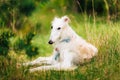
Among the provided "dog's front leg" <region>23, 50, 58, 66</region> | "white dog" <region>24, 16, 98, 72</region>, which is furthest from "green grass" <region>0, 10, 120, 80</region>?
"dog's front leg" <region>23, 50, 58, 66</region>

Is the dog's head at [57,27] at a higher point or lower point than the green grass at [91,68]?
higher

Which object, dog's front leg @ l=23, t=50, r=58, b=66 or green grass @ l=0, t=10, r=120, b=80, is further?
dog's front leg @ l=23, t=50, r=58, b=66

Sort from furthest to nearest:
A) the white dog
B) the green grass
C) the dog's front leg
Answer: the dog's front leg → the white dog → the green grass

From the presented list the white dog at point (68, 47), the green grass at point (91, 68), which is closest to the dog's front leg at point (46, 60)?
the white dog at point (68, 47)

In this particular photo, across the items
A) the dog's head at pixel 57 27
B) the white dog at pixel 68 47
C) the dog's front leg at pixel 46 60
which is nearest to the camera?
the dog's head at pixel 57 27

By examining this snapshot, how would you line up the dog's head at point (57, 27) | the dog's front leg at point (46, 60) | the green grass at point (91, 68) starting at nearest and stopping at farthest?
the green grass at point (91, 68) < the dog's head at point (57, 27) < the dog's front leg at point (46, 60)

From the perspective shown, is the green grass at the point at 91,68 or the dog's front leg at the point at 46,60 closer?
the green grass at the point at 91,68

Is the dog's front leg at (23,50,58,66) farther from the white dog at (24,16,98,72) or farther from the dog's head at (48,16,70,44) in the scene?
the dog's head at (48,16,70,44)

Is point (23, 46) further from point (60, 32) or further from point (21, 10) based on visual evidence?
point (60, 32)

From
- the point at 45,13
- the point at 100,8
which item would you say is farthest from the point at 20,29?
the point at 45,13

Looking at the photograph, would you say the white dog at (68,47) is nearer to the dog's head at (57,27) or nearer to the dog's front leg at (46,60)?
the dog's head at (57,27)

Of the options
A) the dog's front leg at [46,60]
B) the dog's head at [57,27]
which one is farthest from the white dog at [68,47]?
the dog's front leg at [46,60]

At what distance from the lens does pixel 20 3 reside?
311 inches

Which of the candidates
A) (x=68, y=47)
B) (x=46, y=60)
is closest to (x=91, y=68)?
(x=68, y=47)
